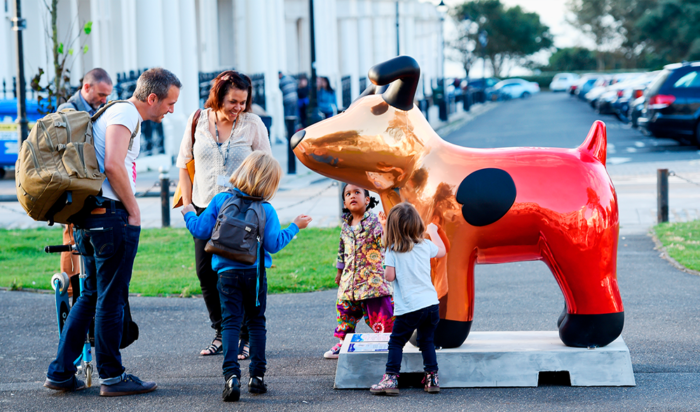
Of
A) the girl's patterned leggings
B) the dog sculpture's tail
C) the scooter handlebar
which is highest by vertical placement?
the dog sculpture's tail

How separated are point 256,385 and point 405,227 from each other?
1223 mm

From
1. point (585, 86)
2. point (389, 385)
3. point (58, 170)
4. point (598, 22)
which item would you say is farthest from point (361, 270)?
point (598, 22)

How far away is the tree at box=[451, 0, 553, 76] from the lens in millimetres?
88750

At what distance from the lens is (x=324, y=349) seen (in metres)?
5.45

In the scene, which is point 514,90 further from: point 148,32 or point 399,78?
point 399,78

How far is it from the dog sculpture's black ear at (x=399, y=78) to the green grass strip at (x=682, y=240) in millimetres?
4389

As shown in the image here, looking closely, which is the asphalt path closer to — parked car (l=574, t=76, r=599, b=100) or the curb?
the curb

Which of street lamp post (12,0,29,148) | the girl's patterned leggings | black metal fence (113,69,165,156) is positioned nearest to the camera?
the girl's patterned leggings

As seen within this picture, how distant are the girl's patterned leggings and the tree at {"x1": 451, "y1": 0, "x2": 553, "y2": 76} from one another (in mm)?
85255

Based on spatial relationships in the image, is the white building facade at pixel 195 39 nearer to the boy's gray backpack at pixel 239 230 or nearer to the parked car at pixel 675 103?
the boy's gray backpack at pixel 239 230

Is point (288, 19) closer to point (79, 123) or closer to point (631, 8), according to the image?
point (79, 123)

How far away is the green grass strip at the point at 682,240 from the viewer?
7.89m

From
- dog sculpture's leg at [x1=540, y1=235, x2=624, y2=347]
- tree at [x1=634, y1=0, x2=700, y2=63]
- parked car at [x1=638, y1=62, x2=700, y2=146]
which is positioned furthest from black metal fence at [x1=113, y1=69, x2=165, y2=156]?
tree at [x1=634, y1=0, x2=700, y2=63]

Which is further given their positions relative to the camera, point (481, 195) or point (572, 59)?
point (572, 59)
